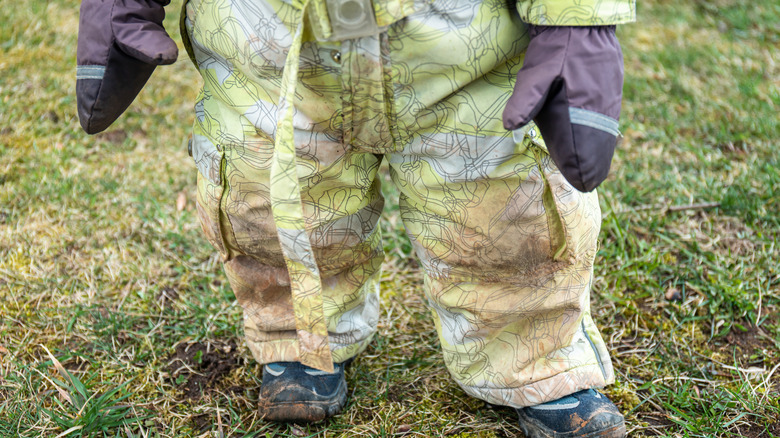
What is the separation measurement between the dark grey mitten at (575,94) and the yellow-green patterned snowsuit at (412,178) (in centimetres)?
3

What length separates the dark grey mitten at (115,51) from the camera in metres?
1.04

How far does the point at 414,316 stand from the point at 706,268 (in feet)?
2.73

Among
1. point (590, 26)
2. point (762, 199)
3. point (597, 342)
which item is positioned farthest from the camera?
point (762, 199)

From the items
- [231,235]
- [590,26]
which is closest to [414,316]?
[231,235]

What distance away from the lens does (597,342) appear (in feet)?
4.46

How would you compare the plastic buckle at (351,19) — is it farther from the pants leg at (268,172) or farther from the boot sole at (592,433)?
the boot sole at (592,433)

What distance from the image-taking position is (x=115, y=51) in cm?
106

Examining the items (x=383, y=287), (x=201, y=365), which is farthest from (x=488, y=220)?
(x=201, y=365)

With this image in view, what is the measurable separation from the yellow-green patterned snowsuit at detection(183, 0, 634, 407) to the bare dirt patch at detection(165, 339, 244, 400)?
0.28 meters

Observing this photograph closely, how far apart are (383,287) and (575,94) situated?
1044 mm

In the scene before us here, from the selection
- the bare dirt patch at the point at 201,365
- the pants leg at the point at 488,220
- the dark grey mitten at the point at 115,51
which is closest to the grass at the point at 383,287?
the bare dirt patch at the point at 201,365

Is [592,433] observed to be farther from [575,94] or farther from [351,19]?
[351,19]

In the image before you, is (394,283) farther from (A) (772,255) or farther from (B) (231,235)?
(A) (772,255)

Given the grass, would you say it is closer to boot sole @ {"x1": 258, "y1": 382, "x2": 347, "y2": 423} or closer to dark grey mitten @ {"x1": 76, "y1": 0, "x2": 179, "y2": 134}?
boot sole @ {"x1": 258, "y1": 382, "x2": 347, "y2": 423}
